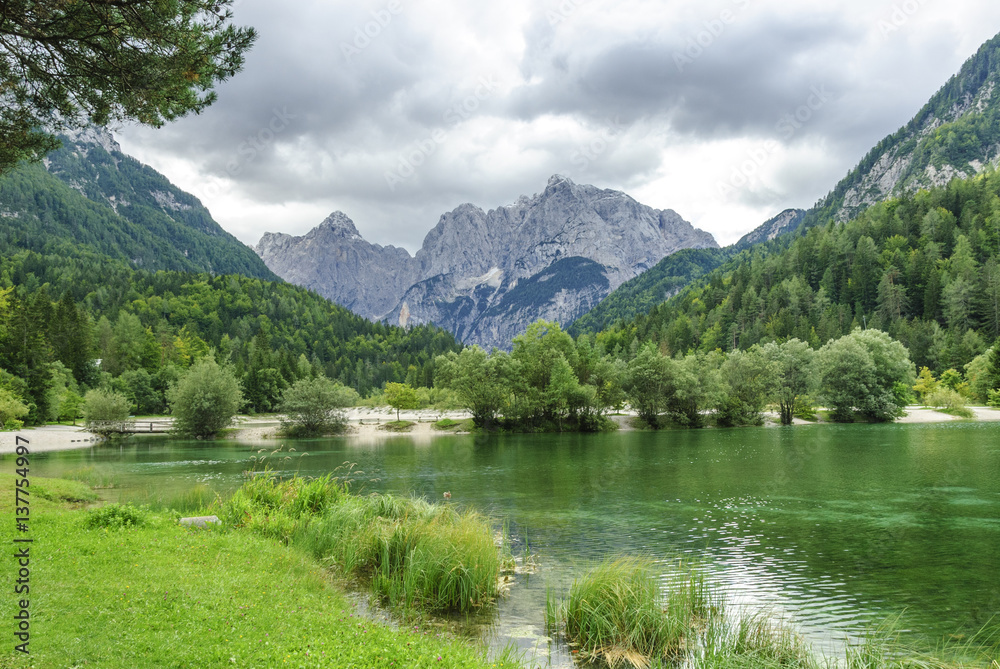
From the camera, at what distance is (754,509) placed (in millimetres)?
25844

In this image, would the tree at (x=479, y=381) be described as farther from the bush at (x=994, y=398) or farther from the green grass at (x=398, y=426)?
the bush at (x=994, y=398)

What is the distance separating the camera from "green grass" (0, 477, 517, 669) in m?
7.93

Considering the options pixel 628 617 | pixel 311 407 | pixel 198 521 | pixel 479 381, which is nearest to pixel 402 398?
pixel 311 407

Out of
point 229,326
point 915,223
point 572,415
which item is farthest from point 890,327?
point 229,326

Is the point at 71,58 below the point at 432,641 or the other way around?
the other way around

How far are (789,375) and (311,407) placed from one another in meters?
74.1

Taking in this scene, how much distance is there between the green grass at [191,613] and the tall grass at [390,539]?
135 cm

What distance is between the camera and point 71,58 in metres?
11.2

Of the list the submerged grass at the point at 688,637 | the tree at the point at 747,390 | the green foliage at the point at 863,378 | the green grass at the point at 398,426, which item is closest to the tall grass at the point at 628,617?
the submerged grass at the point at 688,637

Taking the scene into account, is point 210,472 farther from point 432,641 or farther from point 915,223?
point 915,223

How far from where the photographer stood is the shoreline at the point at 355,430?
64.2 metres

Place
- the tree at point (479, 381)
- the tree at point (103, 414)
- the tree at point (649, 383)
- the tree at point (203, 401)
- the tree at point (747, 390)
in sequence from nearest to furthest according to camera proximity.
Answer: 1. the tree at point (103, 414)
2. the tree at point (203, 401)
3. the tree at point (649, 383)
4. the tree at point (479, 381)
5. the tree at point (747, 390)

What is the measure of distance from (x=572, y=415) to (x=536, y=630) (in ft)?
247

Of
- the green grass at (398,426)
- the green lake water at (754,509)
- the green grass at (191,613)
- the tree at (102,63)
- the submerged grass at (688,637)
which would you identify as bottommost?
the green grass at (398,426)
